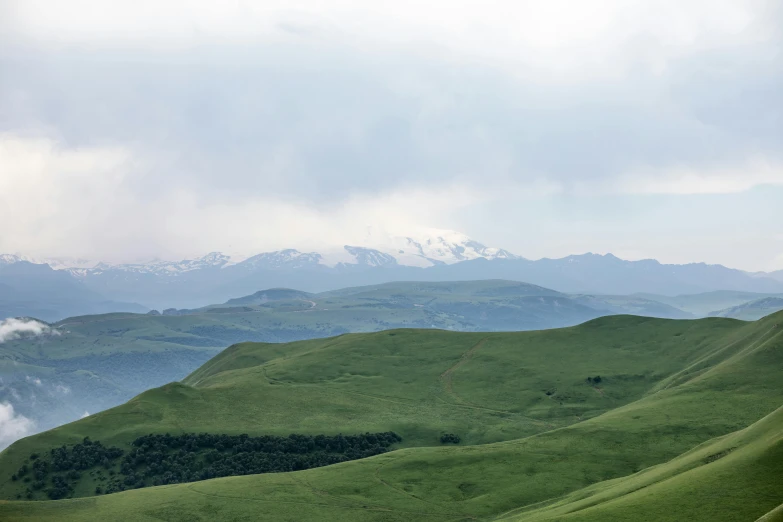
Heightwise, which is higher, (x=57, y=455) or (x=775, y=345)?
(x=775, y=345)

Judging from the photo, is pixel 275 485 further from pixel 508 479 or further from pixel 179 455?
pixel 179 455

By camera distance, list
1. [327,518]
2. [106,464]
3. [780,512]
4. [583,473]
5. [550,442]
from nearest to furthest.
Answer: [780,512] → [327,518] → [583,473] → [550,442] → [106,464]

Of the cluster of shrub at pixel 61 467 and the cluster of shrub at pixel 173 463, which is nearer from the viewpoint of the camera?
the cluster of shrub at pixel 61 467

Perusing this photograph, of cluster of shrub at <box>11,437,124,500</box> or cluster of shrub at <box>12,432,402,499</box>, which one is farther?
cluster of shrub at <box>12,432,402,499</box>

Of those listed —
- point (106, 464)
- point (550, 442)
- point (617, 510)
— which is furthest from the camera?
point (106, 464)

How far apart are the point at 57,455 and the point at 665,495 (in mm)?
166402

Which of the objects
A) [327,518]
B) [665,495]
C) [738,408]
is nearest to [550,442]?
[738,408]

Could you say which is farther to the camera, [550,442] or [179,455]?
[179,455]

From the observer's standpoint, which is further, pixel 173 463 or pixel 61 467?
pixel 173 463

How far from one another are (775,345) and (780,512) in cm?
16960

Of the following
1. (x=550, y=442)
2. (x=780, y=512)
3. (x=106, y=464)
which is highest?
(x=780, y=512)

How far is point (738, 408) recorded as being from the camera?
168625 mm

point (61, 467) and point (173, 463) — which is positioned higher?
point (173, 463)

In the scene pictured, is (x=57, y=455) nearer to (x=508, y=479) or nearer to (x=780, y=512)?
(x=508, y=479)
